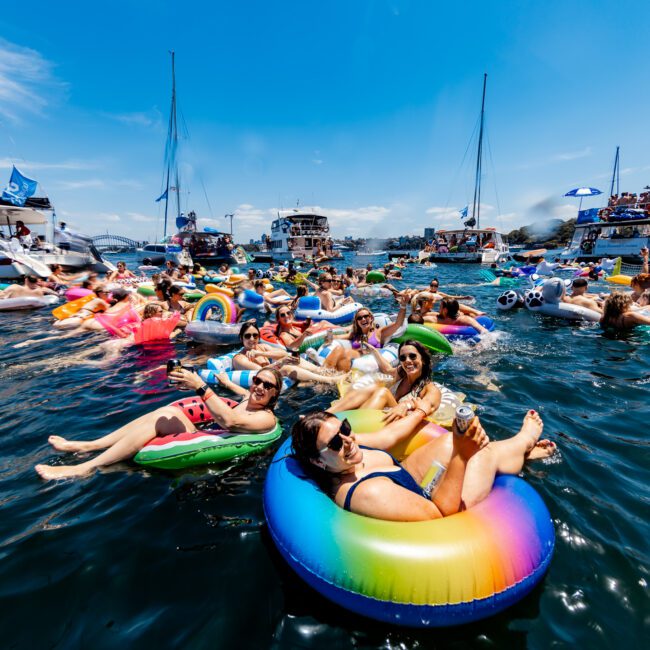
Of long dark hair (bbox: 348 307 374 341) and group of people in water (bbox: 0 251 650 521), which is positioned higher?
long dark hair (bbox: 348 307 374 341)

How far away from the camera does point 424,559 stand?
212cm

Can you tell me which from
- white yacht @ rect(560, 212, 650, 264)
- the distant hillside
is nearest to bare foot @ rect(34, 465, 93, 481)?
white yacht @ rect(560, 212, 650, 264)

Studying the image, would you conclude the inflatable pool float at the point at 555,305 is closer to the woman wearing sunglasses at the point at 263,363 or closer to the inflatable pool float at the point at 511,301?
the inflatable pool float at the point at 511,301

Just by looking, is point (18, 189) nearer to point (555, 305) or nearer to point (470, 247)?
point (555, 305)

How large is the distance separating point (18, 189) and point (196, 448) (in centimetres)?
2503

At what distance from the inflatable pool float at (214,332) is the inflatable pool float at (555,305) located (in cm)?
881

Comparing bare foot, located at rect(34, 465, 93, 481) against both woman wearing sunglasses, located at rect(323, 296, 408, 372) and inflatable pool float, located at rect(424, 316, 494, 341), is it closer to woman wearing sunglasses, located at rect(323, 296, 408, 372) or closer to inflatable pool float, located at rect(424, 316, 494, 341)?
woman wearing sunglasses, located at rect(323, 296, 408, 372)

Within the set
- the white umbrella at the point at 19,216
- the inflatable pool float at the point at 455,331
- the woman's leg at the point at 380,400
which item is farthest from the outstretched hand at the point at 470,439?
the white umbrella at the point at 19,216

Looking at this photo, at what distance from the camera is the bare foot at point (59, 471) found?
3.75 m

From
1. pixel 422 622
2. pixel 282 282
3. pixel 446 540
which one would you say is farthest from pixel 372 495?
pixel 282 282

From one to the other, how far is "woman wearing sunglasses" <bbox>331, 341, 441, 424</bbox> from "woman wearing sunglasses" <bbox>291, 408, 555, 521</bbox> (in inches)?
25.9

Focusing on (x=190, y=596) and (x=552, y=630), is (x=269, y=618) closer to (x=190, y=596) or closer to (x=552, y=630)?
(x=190, y=596)

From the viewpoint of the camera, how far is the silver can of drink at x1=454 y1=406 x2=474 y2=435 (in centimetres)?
235

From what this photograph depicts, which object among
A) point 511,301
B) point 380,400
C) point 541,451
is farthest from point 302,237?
point 541,451
